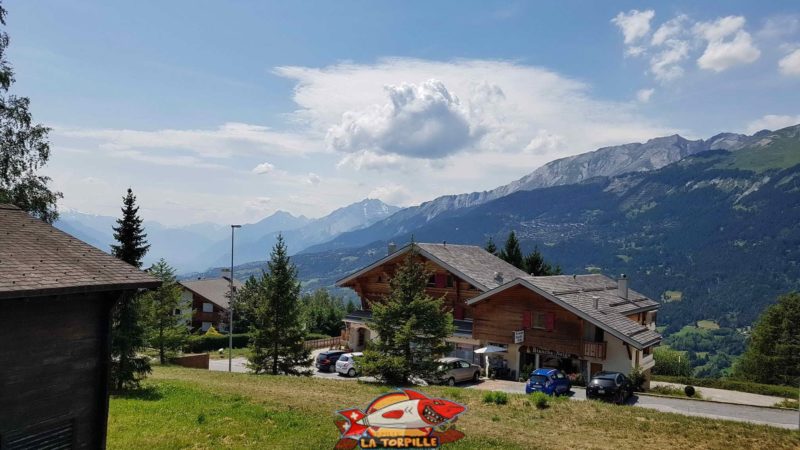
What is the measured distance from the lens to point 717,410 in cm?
2666

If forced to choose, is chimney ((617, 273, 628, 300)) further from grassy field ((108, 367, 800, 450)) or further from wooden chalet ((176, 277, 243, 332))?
wooden chalet ((176, 277, 243, 332))

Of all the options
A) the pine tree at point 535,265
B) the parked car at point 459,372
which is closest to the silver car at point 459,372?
the parked car at point 459,372

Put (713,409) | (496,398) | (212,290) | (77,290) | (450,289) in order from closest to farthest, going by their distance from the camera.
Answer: (77,290)
(496,398)
(713,409)
(450,289)
(212,290)

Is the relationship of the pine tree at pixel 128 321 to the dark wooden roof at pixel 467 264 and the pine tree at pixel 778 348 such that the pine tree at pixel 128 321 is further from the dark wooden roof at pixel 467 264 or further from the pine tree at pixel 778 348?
the pine tree at pixel 778 348

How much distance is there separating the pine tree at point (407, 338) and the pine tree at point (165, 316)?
53.6ft

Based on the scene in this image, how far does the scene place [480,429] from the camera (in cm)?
1712

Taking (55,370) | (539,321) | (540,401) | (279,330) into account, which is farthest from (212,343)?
(55,370)

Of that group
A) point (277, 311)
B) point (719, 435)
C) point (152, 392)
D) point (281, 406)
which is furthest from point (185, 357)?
point (719, 435)

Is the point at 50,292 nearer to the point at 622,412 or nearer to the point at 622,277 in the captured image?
the point at 622,412

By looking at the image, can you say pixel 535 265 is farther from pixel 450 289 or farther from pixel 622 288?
pixel 450 289

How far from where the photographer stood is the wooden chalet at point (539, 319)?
3544cm

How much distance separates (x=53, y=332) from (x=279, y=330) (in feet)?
75.9

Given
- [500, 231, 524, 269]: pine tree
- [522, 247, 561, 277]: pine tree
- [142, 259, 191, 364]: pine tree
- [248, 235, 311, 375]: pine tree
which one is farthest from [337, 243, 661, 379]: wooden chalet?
[500, 231, 524, 269]: pine tree

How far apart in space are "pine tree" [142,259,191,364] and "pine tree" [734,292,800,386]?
57.4m
